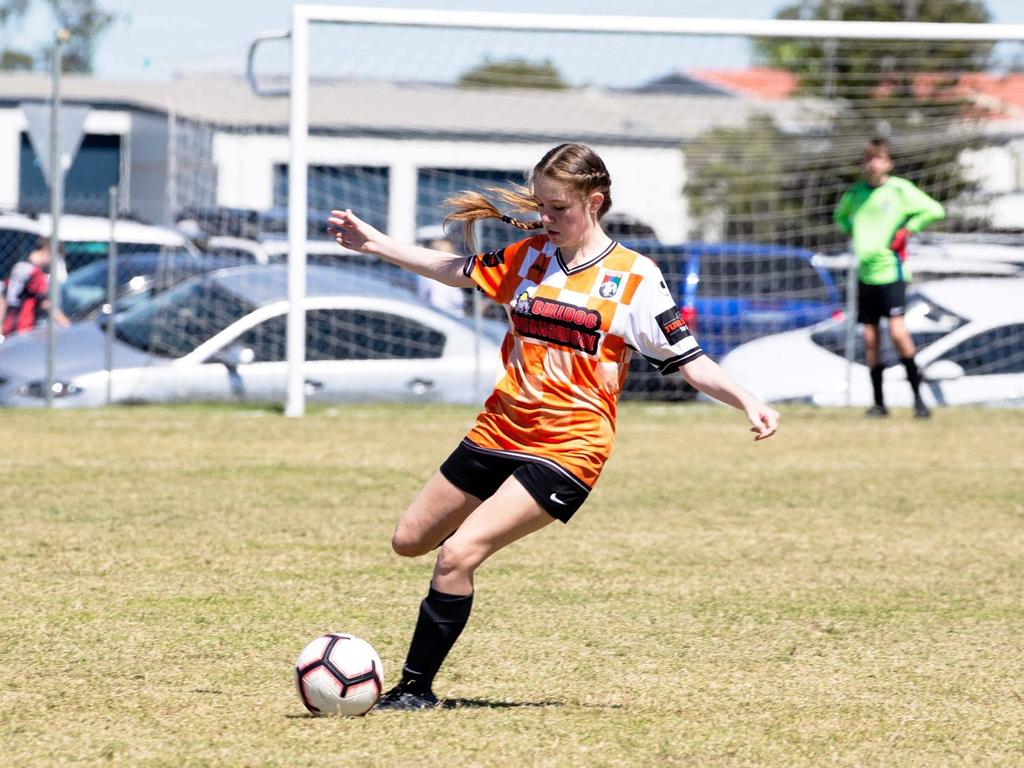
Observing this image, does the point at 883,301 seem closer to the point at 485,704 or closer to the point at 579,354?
the point at 579,354

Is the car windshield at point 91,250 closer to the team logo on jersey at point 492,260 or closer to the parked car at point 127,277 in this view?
the parked car at point 127,277

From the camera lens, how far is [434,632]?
15.6ft

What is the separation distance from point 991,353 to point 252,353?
6.66 metres

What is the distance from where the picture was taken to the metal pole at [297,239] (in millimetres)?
13453

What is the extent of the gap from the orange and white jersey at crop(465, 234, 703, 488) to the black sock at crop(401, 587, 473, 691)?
0.46 metres

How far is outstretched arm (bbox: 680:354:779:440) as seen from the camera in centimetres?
467

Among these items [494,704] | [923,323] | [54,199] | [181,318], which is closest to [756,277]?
[923,323]

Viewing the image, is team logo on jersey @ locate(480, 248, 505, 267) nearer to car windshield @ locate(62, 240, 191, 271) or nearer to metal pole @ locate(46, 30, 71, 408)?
metal pole @ locate(46, 30, 71, 408)

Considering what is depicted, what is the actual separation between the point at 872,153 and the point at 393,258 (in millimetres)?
8593

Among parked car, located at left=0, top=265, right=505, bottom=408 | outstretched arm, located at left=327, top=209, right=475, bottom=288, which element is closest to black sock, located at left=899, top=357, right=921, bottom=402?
parked car, located at left=0, top=265, right=505, bottom=408

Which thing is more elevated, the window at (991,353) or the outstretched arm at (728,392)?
the outstretched arm at (728,392)

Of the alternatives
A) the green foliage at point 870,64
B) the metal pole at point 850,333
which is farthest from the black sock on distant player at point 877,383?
the green foliage at point 870,64

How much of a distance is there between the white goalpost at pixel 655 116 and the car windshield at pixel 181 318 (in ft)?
3.95

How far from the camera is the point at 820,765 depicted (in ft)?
14.2
